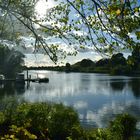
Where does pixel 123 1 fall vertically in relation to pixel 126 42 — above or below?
above

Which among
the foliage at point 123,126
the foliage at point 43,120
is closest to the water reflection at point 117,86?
the foliage at point 43,120

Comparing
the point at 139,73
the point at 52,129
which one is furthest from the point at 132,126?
the point at 139,73

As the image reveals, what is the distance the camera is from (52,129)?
1655 cm

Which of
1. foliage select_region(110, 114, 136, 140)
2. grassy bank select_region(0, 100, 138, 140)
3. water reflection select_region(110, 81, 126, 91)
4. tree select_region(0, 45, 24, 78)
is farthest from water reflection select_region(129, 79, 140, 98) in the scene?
foliage select_region(110, 114, 136, 140)

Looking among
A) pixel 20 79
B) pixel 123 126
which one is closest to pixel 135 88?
pixel 20 79

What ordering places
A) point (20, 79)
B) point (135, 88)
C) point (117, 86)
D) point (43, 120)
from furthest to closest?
1. point (20, 79)
2. point (117, 86)
3. point (135, 88)
4. point (43, 120)

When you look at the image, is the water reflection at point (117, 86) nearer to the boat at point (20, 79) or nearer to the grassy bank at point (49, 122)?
the boat at point (20, 79)

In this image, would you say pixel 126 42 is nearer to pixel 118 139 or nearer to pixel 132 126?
pixel 118 139

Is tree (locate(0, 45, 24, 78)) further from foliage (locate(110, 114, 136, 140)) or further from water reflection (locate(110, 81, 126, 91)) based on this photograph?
foliage (locate(110, 114, 136, 140))

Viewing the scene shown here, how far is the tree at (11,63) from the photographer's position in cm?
10448

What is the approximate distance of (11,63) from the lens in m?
108

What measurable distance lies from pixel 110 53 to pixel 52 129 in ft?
23.3

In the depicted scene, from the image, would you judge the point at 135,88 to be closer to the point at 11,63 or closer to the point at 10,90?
the point at 10,90

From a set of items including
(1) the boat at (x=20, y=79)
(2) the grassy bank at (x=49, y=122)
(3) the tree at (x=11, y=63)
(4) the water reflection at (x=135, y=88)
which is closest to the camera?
(2) the grassy bank at (x=49, y=122)
